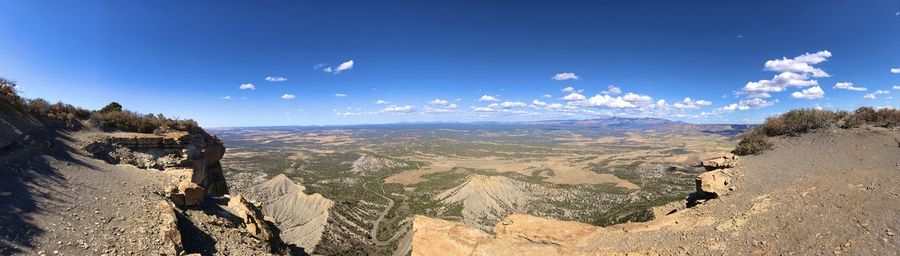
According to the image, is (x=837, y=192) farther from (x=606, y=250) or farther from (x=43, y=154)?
(x=43, y=154)

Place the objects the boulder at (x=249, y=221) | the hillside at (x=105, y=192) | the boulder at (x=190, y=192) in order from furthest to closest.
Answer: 1. the boulder at (x=249, y=221)
2. the boulder at (x=190, y=192)
3. the hillside at (x=105, y=192)

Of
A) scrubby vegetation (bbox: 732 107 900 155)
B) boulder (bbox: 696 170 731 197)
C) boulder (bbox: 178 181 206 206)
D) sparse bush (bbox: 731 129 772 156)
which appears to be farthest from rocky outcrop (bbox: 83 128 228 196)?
scrubby vegetation (bbox: 732 107 900 155)

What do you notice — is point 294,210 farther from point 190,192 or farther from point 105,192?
point 105,192

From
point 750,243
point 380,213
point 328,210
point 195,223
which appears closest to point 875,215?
point 750,243

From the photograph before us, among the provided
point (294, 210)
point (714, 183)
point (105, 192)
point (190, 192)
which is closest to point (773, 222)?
point (714, 183)

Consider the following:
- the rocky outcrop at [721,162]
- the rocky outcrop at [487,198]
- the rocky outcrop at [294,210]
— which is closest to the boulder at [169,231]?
the rocky outcrop at [721,162]

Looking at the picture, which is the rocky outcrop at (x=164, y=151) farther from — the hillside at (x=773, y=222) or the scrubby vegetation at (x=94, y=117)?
the hillside at (x=773, y=222)
